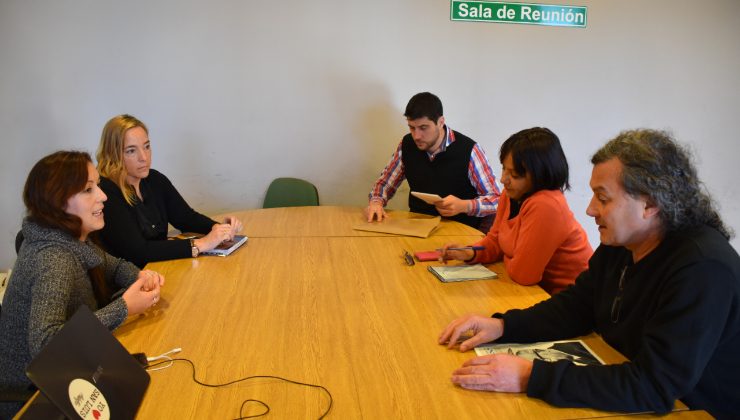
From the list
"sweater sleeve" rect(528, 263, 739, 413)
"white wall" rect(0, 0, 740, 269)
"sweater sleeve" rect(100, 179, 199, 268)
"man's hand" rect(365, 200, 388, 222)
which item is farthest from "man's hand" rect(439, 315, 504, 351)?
"white wall" rect(0, 0, 740, 269)

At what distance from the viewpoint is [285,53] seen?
3447mm

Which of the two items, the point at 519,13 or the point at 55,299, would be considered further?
the point at 519,13

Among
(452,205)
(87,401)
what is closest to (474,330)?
(87,401)

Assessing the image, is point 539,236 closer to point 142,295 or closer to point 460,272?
point 460,272

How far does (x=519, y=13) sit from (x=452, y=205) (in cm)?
179

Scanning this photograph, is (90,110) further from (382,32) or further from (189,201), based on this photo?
(382,32)

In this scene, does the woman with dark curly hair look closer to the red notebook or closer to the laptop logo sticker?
the laptop logo sticker

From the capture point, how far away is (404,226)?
8.73 feet

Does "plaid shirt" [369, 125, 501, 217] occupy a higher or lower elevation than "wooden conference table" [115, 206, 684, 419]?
higher

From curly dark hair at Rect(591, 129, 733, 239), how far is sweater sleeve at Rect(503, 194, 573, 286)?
61 centimetres

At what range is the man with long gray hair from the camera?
3.53 ft

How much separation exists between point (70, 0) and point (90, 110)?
0.70 meters

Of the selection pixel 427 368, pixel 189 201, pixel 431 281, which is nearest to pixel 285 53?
pixel 189 201

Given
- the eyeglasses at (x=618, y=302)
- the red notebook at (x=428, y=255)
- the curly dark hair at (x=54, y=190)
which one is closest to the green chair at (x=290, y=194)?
the red notebook at (x=428, y=255)
